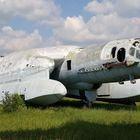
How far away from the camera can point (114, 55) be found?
62.2 feet

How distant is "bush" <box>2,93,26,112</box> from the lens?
17884 millimetres

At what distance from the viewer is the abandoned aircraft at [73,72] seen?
18781 mm

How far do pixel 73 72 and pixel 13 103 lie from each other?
398 centimetres

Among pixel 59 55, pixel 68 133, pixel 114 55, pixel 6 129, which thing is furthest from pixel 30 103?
pixel 68 133

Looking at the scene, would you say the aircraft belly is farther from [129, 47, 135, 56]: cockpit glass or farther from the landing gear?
[129, 47, 135, 56]: cockpit glass

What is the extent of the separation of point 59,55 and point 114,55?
168 inches

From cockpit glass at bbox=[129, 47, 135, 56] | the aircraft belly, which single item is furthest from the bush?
cockpit glass at bbox=[129, 47, 135, 56]

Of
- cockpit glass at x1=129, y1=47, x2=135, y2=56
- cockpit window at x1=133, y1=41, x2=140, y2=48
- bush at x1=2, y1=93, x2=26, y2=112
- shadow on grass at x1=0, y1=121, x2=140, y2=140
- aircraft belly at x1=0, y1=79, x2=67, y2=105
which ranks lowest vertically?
shadow on grass at x1=0, y1=121, x2=140, y2=140

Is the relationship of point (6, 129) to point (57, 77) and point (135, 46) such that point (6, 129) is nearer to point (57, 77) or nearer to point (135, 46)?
point (135, 46)

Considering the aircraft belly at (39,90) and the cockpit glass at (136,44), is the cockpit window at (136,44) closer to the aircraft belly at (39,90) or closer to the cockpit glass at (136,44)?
the cockpit glass at (136,44)

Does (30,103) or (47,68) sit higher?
(47,68)

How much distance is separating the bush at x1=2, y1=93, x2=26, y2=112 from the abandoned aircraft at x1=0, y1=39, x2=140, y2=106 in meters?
0.94

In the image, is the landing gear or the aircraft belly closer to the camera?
the aircraft belly

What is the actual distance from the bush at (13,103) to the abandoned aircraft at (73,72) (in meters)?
0.94
